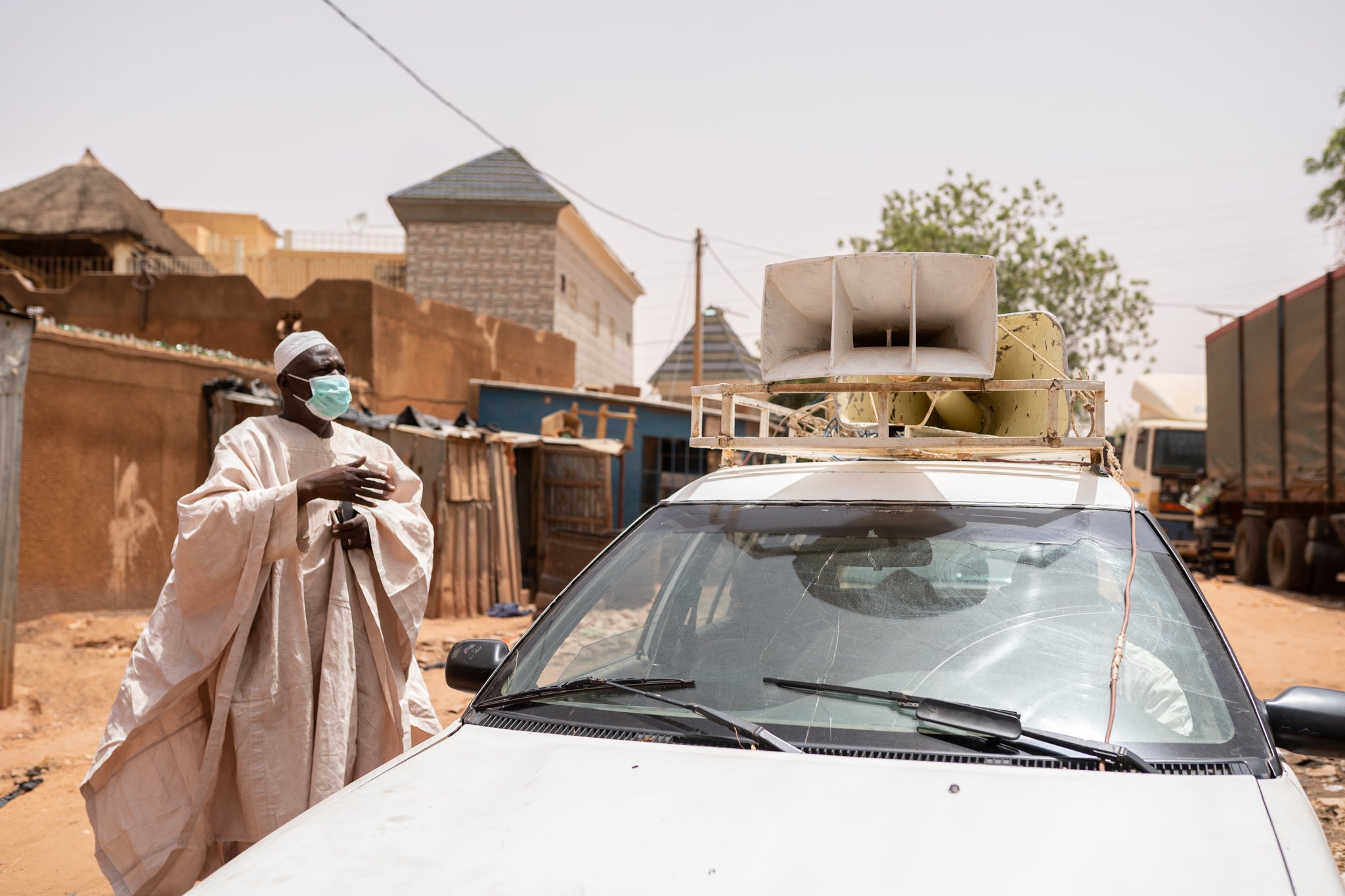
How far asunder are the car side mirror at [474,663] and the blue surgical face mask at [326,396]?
44.0 inches

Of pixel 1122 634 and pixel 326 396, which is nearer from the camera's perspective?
pixel 1122 634

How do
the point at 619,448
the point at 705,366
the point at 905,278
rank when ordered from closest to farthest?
the point at 905,278, the point at 619,448, the point at 705,366

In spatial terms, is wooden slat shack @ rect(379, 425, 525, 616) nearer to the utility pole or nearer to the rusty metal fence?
the rusty metal fence

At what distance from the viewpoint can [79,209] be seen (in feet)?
71.3

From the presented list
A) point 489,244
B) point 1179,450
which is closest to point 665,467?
point 489,244

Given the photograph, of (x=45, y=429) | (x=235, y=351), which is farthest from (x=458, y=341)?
(x=45, y=429)

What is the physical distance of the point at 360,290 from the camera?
1377 cm

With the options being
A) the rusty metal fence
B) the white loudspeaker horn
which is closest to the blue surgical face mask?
the white loudspeaker horn

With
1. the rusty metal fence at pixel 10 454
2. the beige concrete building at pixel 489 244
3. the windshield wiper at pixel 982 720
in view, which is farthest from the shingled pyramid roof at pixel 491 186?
the windshield wiper at pixel 982 720

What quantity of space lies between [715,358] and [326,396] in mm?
29600

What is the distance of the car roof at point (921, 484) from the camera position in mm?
2471

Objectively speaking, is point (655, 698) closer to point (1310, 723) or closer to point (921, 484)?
point (921, 484)

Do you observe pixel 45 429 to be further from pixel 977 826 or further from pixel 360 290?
pixel 977 826

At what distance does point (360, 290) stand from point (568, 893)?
1332cm
